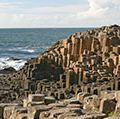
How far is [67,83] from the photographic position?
27688 millimetres

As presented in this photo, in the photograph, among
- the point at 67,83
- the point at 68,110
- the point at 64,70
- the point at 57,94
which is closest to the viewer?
the point at 68,110

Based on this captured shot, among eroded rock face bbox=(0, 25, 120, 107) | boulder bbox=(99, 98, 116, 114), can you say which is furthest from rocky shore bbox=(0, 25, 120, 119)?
boulder bbox=(99, 98, 116, 114)

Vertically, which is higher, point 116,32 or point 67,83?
point 116,32

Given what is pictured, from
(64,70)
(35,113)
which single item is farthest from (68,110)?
(64,70)

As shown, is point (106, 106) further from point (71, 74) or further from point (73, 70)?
point (73, 70)

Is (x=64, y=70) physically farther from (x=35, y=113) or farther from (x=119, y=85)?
(x=35, y=113)

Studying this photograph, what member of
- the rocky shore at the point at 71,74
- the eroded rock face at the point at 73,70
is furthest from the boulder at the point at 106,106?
the eroded rock face at the point at 73,70

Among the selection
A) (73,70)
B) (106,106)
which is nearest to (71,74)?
(73,70)

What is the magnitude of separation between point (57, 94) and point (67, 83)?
17.2ft

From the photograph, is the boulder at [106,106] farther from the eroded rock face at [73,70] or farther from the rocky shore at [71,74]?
the eroded rock face at [73,70]

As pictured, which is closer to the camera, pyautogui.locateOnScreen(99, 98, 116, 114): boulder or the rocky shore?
pyautogui.locateOnScreen(99, 98, 116, 114): boulder

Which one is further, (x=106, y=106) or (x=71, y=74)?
(x=71, y=74)

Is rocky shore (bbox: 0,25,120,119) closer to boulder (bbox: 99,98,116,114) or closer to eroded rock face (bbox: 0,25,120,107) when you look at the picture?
eroded rock face (bbox: 0,25,120,107)

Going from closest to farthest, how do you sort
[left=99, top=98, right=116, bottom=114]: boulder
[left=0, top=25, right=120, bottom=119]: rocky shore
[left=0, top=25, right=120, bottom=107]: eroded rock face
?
[left=99, top=98, right=116, bottom=114]: boulder, [left=0, top=25, right=120, bottom=119]: rocky shore, [left=0, top=25, right=120, bottom=107]: eroded rock face
